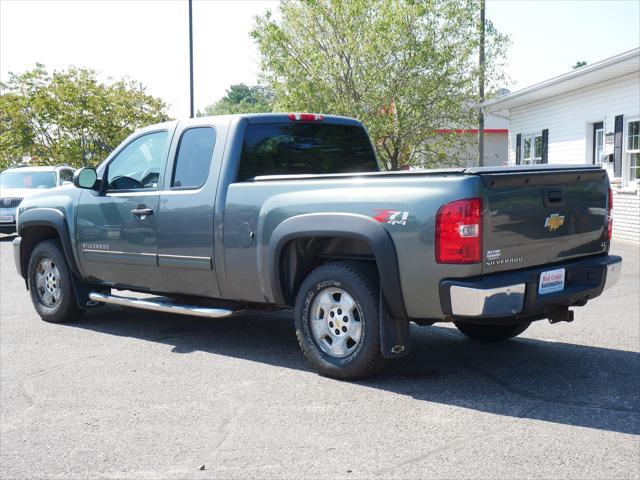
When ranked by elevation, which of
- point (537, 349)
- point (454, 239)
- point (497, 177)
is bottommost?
point (537, 349)

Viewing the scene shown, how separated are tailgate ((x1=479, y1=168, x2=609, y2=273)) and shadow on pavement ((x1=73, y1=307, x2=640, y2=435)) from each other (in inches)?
34.1

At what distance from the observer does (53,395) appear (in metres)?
5.18

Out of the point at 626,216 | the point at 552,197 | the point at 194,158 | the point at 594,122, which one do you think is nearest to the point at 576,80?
the point at 594,122

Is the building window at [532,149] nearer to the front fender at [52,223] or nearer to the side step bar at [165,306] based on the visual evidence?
the front fender at [52,223]

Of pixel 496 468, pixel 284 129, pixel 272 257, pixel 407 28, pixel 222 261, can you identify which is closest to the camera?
pixel 496 468

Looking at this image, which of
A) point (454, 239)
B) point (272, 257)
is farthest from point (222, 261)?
point (454, 239)

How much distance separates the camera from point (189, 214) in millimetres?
6242

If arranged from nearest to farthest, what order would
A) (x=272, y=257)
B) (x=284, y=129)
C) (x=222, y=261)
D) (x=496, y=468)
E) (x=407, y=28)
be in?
(x=496, y=468), (x=272, y=257), (x=222, y=261), (x=284, y=129), (x=407, y=28)

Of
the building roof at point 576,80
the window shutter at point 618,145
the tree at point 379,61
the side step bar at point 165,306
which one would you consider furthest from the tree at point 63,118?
the side step bar at point 165,306

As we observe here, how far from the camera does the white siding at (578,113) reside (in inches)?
666

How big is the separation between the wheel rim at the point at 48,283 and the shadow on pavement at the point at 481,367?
0.39m

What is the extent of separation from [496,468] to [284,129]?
3650 mm

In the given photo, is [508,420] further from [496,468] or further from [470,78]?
[470,78]

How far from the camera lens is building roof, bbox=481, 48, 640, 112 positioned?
14.9 m
